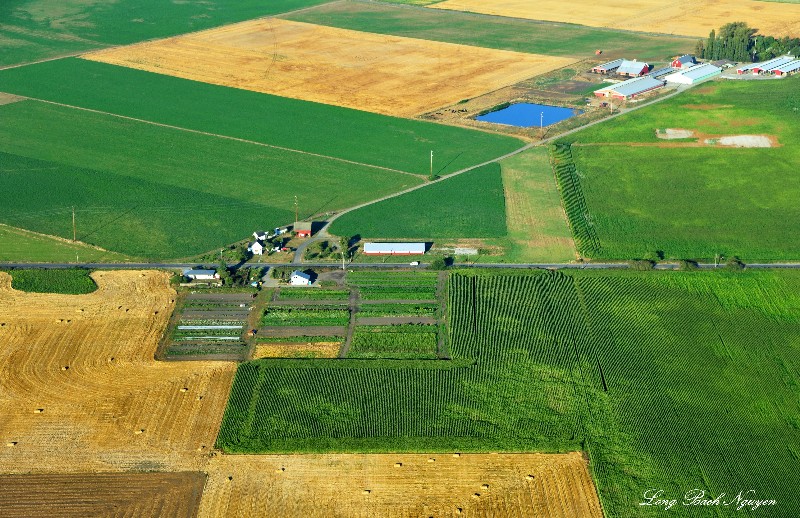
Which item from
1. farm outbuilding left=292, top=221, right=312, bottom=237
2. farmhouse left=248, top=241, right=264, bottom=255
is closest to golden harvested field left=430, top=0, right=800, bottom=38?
farm outbuilding left=292, top=221, right=312, bottom=237

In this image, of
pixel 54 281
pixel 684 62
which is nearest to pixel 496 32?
pixel 684 62

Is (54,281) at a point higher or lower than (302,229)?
higher

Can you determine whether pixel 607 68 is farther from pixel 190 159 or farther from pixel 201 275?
pixel 201 275

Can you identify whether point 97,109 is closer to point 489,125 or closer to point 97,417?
point 489,125

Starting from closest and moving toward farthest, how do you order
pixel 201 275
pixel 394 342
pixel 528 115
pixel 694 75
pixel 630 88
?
pixel 394 342, pixel 201 275, pixel 528 115, pixel 630 88, pixel 694 75

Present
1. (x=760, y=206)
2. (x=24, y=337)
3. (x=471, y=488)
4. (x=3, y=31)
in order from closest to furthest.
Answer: (x=471, y=488), (x=24, y=337), (x=760, y=206), (x=3, y=31)

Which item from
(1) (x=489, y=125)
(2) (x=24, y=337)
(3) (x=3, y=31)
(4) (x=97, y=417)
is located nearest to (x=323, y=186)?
(1) (x=489, y=125)
